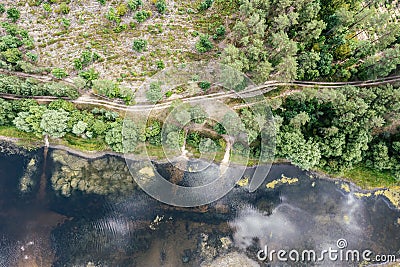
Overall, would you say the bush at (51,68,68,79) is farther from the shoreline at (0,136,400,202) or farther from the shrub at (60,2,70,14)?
the shoreline at (0,136,400,202)

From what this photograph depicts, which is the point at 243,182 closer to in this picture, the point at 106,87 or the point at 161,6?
the point at 106,87

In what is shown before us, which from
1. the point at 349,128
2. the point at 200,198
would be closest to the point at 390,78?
the point at 349,128

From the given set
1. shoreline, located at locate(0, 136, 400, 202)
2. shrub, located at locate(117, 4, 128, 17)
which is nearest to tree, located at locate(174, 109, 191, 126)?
shoreline, located at locate(0, 136, 400, 202)

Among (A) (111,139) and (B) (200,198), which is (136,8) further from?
(B) (200,198)


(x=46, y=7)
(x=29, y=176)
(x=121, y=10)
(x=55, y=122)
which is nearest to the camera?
(x=55, y=122)

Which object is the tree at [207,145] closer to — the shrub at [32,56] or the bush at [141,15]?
the bush at [141,15]

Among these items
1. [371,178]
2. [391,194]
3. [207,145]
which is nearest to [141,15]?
[207,145]
